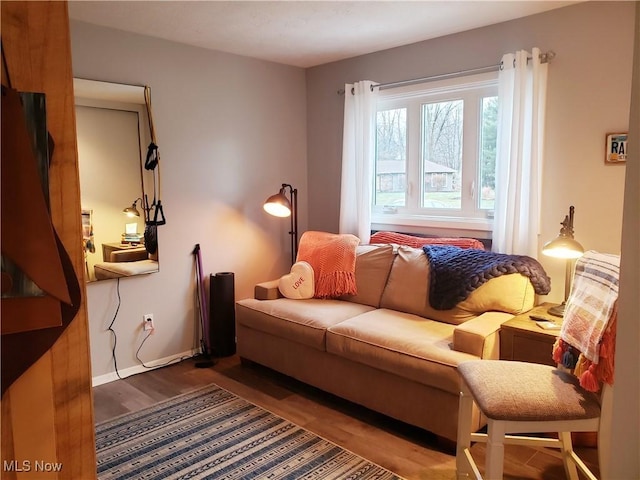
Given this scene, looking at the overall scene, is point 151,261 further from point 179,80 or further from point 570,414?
point 570,414

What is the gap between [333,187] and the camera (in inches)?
168

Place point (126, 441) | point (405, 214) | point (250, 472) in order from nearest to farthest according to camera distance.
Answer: point (250, 472), point (126, 441), point (405, 214)

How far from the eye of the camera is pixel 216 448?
246 centimetres

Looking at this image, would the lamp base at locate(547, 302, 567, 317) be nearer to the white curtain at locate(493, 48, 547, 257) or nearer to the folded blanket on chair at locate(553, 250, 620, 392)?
the white curtain at locate(493, 48, 547, 257)

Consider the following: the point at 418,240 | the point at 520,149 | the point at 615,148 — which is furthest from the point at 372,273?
the point at 615,148

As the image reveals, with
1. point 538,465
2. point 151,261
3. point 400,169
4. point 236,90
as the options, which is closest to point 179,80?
point 236,90

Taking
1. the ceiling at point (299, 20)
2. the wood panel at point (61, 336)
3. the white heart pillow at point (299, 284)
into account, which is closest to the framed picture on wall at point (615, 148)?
the ceiling at point (299, 20)

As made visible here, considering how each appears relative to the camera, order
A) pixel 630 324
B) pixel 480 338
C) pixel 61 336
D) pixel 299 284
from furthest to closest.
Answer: pixel 299 284, pixel 480 338, pixel 61 336, pixel 630 324

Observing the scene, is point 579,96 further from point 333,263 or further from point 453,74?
point 333,263

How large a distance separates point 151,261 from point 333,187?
1.67m

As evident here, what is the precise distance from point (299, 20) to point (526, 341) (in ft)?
7.55

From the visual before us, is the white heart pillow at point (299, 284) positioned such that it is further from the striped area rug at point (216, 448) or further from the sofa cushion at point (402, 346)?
the striped area rug at point (216, 448)

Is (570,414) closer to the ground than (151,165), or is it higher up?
closer to the ground

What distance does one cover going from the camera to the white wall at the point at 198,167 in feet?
10.8
